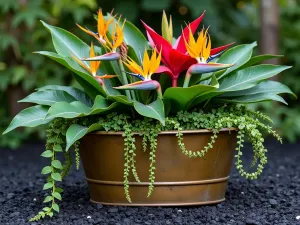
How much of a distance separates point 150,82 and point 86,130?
39 centimetres

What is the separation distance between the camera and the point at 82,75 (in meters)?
2.86

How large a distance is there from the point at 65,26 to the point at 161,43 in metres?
4.14

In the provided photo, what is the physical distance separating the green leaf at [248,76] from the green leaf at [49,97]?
2.73ft

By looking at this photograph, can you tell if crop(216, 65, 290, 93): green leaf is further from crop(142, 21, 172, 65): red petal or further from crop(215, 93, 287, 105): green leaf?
crop(142, 21, 172, 65): red petal

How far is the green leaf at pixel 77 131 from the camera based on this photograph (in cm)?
271

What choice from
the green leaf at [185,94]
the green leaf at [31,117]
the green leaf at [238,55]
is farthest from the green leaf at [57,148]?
the green leaf at [238,55]

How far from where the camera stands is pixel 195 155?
2781 millimetres

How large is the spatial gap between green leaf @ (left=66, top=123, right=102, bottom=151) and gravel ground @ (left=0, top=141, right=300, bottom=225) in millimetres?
393

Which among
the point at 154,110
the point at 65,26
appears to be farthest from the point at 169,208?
the point at 65,26

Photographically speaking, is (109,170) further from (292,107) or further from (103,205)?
(292,107)

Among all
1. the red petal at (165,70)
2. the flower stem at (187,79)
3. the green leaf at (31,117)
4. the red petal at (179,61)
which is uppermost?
the red petal at (179,61)

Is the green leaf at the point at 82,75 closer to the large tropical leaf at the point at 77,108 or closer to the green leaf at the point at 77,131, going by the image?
the large tropical leaf at the point at 77,108

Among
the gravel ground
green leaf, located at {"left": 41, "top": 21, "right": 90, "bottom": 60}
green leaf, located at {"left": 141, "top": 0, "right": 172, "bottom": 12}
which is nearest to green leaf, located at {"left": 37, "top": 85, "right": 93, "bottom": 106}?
green leaf, located at {"left": 41, "top": 21, "right": 90, "bottom": 60}

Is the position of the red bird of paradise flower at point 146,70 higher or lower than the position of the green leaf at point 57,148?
higher
